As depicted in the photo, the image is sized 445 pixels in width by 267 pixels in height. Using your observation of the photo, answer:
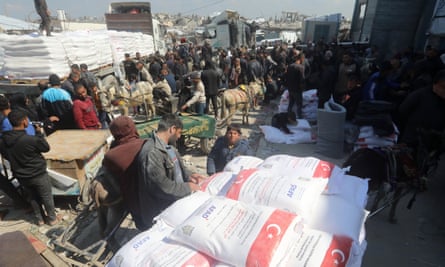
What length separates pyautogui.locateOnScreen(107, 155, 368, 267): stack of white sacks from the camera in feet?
4.23

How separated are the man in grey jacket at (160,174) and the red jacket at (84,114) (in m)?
2.58

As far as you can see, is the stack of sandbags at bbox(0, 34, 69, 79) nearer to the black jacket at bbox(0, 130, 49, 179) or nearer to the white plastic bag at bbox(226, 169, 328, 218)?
the black jacket at bbox(0, 130, 49, 179)

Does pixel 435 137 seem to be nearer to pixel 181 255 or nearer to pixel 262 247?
pixel 262 247

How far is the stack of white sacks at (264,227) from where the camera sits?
Answer: 1.29 m

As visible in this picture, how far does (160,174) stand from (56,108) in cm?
A: 343

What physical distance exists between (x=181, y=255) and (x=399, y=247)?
2680mm

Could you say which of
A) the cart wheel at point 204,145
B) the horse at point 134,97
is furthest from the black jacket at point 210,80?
the cart wheel at point 204,145

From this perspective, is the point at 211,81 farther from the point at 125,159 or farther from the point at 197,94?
the point at 125,159

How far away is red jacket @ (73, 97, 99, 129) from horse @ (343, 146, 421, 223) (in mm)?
3973

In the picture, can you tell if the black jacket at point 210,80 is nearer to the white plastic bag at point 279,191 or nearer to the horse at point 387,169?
the horse at point 387,169

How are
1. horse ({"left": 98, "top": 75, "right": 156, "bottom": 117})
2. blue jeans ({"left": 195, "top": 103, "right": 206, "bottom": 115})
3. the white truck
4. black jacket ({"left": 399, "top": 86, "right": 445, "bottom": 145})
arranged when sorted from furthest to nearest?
the white truck
horse ({"left": 98, "top": 75, "right": 156, "bottom": 117})
blue jeans ({"left": 195, "top": 103, "right": 206, "bottom": 115})
black jacket ({"left": 399, "top": 86, "right": 445, "bottom": 145})

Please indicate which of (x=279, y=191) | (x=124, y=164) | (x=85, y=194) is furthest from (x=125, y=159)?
(x=85, y=194)

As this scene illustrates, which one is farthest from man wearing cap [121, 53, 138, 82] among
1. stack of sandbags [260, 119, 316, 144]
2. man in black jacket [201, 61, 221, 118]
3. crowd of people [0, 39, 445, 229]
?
stack of sandbags [260, 119, 316, 144]

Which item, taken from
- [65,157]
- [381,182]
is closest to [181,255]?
[381,182]
